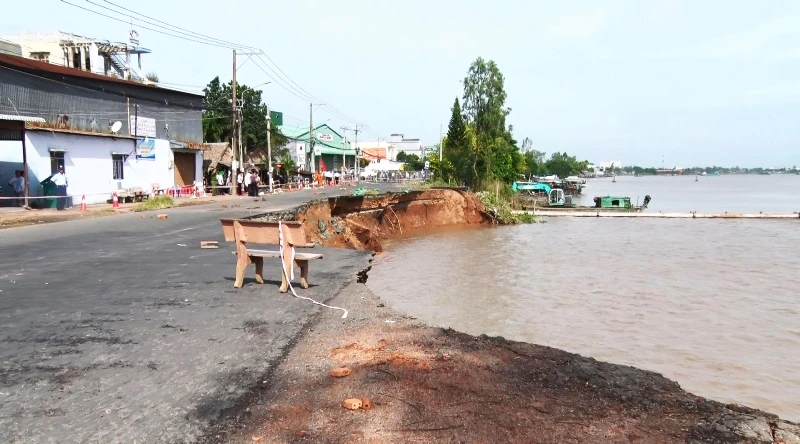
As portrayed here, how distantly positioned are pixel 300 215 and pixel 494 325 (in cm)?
1093

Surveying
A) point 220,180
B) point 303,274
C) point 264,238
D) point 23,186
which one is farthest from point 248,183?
point 264,238

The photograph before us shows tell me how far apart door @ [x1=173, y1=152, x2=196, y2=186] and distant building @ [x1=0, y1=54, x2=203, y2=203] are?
65 mm

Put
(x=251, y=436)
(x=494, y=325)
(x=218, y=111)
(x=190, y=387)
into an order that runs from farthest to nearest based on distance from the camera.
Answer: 1. (x=218, y=111)
2. (x=494, y=325)
3. (x=190, y=387)
4. (x=251, y=436)

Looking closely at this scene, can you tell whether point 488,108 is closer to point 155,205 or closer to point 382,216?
point 382,216

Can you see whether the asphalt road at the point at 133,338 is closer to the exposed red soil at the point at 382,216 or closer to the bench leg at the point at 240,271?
the bench leg at the point at 240,271

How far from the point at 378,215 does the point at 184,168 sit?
53.2 feet

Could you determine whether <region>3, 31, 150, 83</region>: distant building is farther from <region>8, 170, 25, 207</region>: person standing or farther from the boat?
the boat

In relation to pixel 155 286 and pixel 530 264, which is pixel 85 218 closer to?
pixel 155 286

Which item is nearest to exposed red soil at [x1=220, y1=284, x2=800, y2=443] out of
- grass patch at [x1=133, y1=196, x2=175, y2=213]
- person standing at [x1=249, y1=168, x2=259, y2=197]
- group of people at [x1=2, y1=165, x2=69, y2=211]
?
grass patch at [x1=133, y1=196, x2=175, y2=213]

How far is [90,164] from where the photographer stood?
1141 inches

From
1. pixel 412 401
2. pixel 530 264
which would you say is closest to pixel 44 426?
pixel 412 401

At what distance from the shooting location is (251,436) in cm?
411

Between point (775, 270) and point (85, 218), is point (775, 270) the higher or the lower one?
the lower one

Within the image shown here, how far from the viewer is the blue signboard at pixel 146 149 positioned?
109 ft
